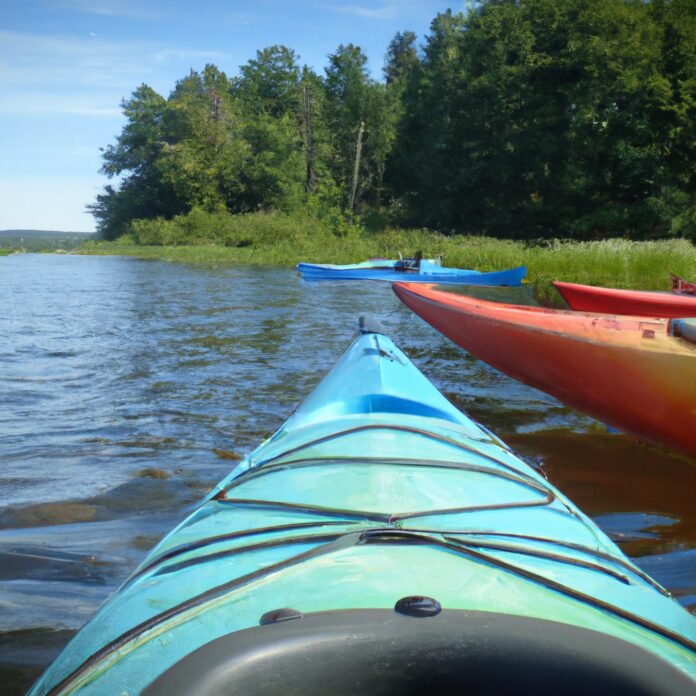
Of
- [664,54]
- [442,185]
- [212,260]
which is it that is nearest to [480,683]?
[212,260]

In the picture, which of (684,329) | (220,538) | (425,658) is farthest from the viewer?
(684,329)

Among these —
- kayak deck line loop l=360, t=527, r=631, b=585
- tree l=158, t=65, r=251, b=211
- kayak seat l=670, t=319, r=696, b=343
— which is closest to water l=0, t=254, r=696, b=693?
kayak seat l=670, t=319, r=696, b=343

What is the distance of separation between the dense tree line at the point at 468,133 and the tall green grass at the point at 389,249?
332 centimetres

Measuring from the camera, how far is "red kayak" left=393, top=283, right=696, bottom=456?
12.7 ft

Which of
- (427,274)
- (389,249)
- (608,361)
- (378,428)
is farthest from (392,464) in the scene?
(389,249)

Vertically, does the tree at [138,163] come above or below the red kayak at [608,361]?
above

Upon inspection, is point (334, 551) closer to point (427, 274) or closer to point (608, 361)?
point (608, 361)

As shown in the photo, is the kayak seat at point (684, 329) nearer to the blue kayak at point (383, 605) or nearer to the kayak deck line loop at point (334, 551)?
the blue kayak at point (383, 605)

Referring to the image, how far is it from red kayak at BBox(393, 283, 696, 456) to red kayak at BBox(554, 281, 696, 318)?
5.68ft

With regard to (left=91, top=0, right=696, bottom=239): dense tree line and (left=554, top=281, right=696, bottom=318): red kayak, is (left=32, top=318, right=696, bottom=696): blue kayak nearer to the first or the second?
(left=554, top=281, right=696, bottom=318): red kayak

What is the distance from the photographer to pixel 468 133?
35.1 metres

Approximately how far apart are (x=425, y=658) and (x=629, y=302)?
221 inches

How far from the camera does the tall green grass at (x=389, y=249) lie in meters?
12.5

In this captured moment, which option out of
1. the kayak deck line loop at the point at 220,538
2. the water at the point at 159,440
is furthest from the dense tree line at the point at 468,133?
the kayak deck line loop at the point at 220,538
